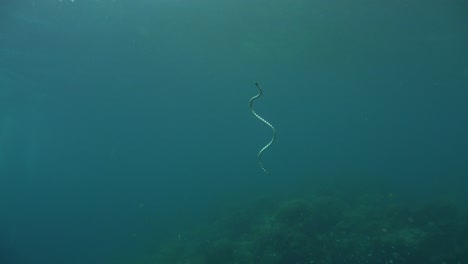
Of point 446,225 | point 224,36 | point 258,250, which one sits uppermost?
point 224,36

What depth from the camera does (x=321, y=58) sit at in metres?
44.0

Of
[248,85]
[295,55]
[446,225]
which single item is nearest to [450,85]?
[248,85]

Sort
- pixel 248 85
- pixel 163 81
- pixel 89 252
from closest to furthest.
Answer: pixel 89 252 → pixel 163 81 → pixel 248 85

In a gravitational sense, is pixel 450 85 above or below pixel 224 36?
above

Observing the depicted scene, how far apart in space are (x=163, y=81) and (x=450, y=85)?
61476mm

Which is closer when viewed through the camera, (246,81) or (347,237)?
(347,237)

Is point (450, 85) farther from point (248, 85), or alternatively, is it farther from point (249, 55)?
point (249, 55)

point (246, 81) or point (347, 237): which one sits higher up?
point (246, 81)

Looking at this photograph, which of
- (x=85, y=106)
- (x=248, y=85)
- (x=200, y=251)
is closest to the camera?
Result: (x=200, y=251)

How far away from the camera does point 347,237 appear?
47.3ft

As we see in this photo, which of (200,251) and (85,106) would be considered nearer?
(200,251)

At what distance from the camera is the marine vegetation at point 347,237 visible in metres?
12.7

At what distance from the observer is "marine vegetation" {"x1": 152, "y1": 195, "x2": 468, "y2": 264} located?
12.7m

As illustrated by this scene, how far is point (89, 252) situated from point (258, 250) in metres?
22.2
